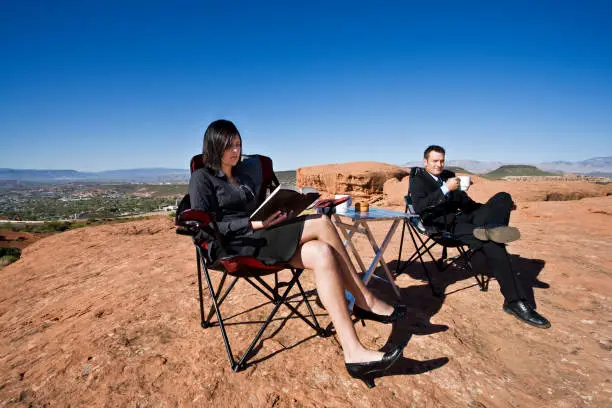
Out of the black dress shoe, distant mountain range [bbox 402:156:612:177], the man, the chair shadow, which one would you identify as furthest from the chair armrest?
distant mountain range [bbox 402:156:612:177]

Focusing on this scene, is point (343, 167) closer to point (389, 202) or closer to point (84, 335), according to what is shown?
point (389, 202)

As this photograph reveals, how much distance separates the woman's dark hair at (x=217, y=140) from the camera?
2283 millimetres

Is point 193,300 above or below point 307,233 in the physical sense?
below

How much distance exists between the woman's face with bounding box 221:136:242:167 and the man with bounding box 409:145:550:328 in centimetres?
193

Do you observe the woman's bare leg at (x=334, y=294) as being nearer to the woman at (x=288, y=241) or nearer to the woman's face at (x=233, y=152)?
the woman at (x=288, y=241)

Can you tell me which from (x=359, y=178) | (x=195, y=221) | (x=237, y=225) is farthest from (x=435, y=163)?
(x=359, y=178)

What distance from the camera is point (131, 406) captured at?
1.60 meters

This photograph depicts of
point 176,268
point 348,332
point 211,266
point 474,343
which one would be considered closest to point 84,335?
point 211,266

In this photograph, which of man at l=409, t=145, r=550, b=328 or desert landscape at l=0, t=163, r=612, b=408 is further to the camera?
man at l=409, t=145, r=550, b=328

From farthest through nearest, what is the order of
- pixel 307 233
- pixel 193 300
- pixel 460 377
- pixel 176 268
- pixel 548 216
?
pixel 548 216, pixel 176 268, pixel 193 300, pixel 307 233, pixel 460 377

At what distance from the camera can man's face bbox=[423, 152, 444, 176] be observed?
11.2ft

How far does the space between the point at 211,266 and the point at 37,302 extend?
2.70 m

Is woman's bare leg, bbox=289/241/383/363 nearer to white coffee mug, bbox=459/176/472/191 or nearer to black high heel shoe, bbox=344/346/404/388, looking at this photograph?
black high heel shoe, bbox=344/346/404/388

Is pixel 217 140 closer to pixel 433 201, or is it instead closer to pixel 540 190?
Result: pixel 433 201
